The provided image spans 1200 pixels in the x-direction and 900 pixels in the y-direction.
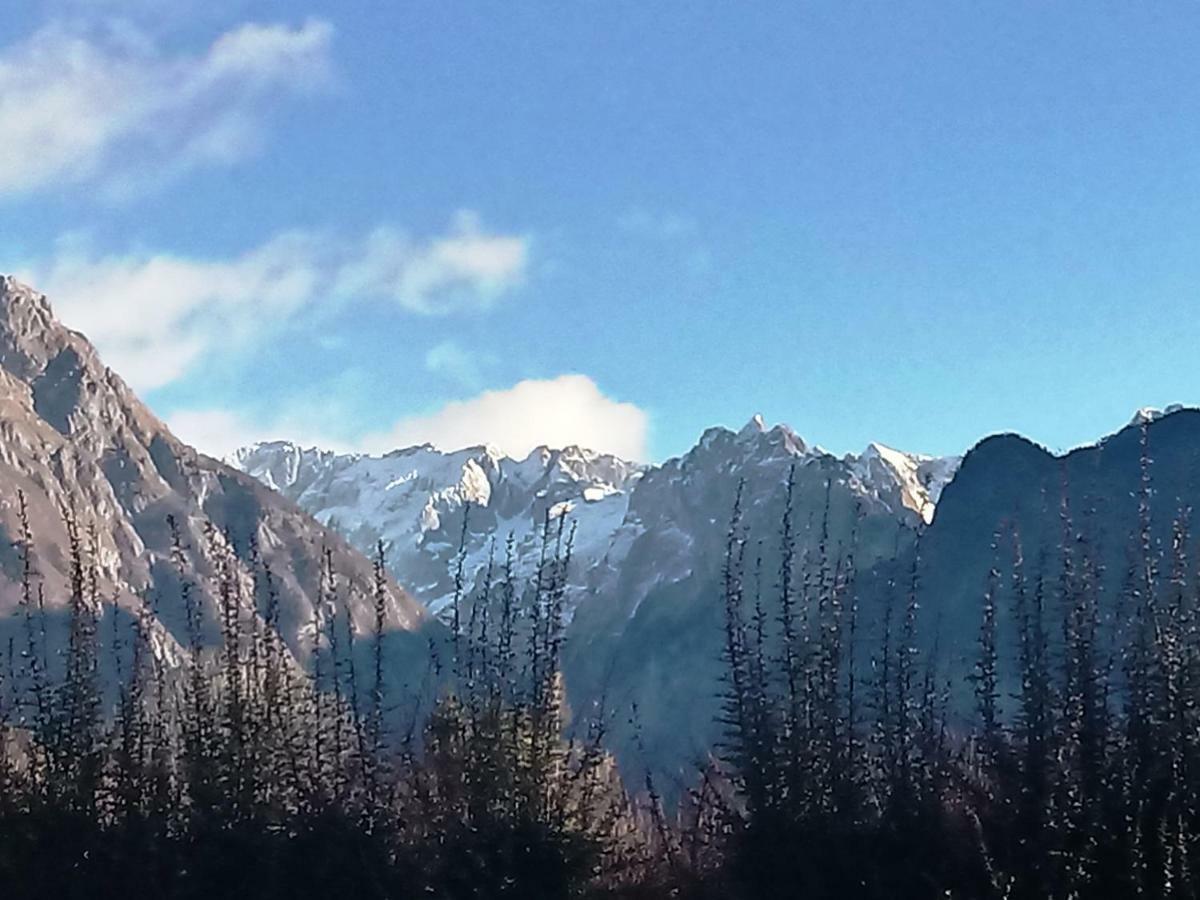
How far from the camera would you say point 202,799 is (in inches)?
900

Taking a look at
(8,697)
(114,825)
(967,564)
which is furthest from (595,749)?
(967,564)

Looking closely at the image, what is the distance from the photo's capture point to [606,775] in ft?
82.8

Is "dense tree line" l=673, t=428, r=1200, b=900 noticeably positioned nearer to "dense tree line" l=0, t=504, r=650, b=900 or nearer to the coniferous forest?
the coniferous forest

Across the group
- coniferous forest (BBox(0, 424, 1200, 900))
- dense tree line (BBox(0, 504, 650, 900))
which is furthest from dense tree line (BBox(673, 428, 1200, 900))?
dense tree line (BBox(0, 504, 650, 900))

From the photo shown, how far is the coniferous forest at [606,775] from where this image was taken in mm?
19641

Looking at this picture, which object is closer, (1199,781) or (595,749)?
A: (1199,781)

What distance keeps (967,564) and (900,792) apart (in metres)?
184

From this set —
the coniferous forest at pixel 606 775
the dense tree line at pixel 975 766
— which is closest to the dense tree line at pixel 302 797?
the coniferous forest at pixel 606 775

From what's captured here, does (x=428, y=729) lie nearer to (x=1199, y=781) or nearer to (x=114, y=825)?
(x=114, y=825)

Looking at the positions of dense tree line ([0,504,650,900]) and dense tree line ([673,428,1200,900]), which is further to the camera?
dense tree line ([0,504,650,900])

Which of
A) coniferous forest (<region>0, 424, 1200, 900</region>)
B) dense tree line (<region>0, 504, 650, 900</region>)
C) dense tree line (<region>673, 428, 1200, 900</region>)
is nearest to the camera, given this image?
dense tree line (<region>673, 428, 1200, 900</region>)

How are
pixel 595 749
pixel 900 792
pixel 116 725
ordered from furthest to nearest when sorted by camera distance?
pixel 116 725
pixel 595 749
pixel 900 792

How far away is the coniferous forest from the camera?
19.6 meters

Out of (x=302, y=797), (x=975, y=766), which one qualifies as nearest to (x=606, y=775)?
(x=302, y=797)
